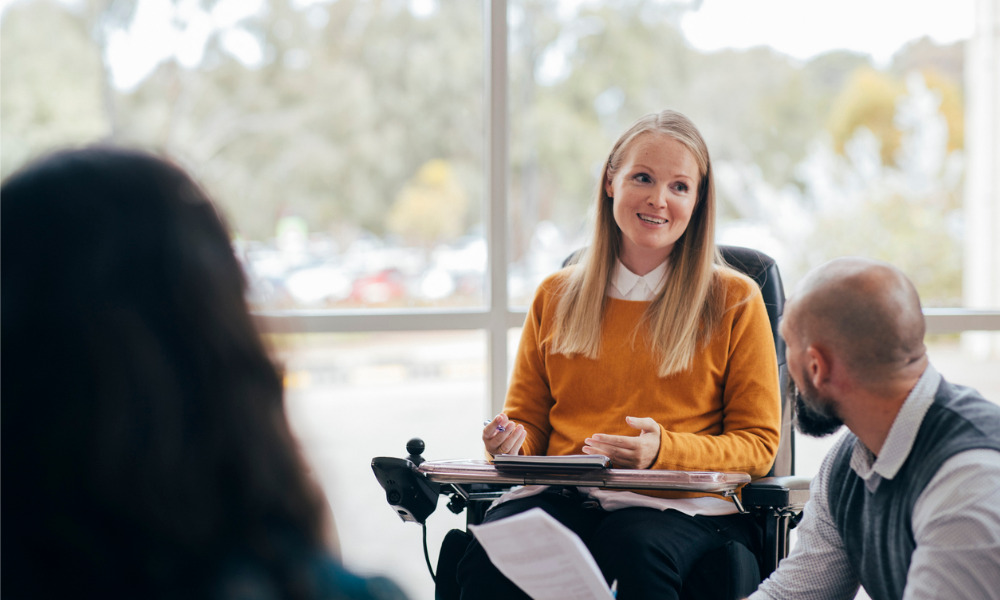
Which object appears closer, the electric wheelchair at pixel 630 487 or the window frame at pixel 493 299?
the electric wheelchair at pixel 630 487

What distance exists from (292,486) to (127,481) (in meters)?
0.12

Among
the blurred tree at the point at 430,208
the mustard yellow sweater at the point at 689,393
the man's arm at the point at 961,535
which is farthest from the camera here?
the blurred tree at the point at 430,208

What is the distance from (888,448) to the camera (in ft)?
4.14

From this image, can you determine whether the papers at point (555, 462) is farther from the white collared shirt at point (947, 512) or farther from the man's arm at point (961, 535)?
the man's arm at point (961, 535)

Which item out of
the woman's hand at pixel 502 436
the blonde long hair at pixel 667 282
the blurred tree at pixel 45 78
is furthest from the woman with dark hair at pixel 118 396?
the blurred tree at pixel 45 78

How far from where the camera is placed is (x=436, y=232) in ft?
10.1

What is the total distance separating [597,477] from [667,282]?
0.59 m

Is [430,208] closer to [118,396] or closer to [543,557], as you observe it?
[543,557]

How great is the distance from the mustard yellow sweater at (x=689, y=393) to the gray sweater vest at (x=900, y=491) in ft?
1.08

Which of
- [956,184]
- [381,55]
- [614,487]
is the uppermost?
[381,55]

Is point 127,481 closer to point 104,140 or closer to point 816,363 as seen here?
point 104,140

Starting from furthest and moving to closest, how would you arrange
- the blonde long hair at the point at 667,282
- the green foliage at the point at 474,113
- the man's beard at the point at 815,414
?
the green foliage at the point at 474,113 < the blonde long hair at the point at 667,282 < the man's beard at the point at 815,414

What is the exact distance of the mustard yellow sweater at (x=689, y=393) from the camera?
68.3 inches

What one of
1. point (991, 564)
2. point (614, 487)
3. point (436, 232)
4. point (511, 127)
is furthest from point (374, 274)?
point (991, 564)
